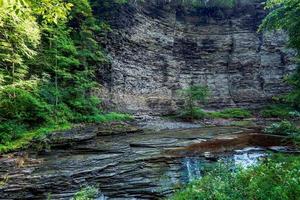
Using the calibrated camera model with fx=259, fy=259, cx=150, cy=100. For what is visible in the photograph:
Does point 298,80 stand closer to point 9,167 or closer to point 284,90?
point 9,167

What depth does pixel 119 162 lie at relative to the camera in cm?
1002

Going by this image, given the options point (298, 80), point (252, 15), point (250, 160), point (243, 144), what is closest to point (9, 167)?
point (250, 160)

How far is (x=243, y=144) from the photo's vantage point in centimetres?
1209

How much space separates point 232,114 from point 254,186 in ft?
72.8

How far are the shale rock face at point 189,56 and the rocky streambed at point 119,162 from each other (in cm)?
1014

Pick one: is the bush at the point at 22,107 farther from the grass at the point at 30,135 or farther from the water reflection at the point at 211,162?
the water reflection at the point at 211,162

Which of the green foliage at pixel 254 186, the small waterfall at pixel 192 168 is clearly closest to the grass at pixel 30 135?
the small waterfall at pixel 192 168

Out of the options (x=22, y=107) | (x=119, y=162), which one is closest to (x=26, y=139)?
(x=22, y=107)

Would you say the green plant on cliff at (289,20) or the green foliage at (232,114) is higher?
the green plant on cliff at (289,20)

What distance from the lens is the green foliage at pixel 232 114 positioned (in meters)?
25.1

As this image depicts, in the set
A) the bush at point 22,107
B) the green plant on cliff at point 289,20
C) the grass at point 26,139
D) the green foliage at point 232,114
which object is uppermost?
the green plant on cliff at point 289,20

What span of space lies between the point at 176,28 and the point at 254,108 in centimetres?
1368

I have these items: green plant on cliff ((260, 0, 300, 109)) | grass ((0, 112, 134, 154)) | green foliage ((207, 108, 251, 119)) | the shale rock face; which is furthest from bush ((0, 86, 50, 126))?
green foliage ((207, 108, 251, 119))

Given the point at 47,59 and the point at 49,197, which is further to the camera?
the point at 47,59
